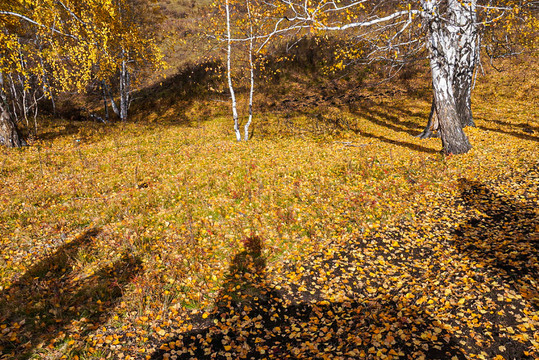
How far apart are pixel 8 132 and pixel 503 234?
65.1 ft

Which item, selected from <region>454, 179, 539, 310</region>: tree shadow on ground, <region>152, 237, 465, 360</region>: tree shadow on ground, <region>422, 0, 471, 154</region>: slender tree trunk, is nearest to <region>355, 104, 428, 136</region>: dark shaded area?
<region>422, 0, 471, 154</region>: slender tree trunk

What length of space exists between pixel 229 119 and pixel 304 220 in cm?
1570

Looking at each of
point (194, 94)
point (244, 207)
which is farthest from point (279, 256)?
point (194, 94)

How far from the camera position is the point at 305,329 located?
189 inches

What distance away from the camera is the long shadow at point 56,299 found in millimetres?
4605

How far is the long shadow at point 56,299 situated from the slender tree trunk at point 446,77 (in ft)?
38.5

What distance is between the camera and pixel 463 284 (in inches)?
210

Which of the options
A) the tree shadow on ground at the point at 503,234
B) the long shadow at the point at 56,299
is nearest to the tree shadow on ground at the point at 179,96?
the long shadow at the point at 56,299

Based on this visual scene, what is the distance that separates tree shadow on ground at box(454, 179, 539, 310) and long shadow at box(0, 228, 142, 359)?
297 inches

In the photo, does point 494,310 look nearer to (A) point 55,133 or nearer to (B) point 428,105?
(B) point 428,105

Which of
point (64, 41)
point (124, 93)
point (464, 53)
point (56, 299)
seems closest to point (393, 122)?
point (464, 53)

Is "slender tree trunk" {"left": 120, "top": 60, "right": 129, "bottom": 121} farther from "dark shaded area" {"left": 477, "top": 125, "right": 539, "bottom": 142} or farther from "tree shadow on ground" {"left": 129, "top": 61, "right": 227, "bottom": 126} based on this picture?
"dark shaded area" {"left": 477, "top": 125, "right": 539, "bottom": 142}

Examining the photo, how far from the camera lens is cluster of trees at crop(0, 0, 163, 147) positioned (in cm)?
1252

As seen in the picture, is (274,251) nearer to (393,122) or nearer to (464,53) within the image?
(464,53)
